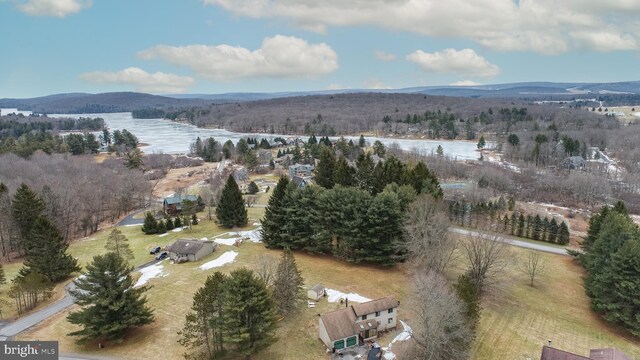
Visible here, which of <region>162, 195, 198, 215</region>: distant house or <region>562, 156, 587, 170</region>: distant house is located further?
<region>562, 156, 587, 170</region>: distant house

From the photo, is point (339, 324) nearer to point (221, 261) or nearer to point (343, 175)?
point (221, 261)

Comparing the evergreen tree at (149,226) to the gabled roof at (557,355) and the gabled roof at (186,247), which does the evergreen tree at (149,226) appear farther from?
the gabled roof at (557,355)

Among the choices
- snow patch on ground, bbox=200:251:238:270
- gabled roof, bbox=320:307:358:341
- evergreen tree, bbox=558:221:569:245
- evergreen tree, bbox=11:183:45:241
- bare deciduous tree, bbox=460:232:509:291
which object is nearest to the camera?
gabled roof, bbox=320:307:358:341

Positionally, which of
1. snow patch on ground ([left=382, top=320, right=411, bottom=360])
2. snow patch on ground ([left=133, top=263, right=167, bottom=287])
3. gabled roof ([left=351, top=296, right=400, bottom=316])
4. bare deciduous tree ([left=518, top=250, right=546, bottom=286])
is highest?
gabled roof ([left=351, top=296, right=400, bottom=316])

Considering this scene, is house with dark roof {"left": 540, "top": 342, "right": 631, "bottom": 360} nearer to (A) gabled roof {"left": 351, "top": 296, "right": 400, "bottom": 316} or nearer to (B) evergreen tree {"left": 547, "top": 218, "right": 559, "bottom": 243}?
(A) gabled roof {"left": 351, "top": 296, "right": 400, "bottom": 316}

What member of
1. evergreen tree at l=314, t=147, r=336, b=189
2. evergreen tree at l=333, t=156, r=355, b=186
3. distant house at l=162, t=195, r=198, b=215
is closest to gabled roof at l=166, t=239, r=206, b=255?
evergreen tree at l=333, t=156, r=355, b=186

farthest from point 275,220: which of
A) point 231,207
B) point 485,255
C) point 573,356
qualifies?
point 573,356

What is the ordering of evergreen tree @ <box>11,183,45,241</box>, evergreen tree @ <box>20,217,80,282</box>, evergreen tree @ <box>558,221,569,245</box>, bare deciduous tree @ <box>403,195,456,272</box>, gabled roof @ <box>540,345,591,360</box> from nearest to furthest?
gabled roof @ <box>540,345,591,360</box>
bare deciduous tree @ <box>403,195,456,272</box>
evergreen tree @ <box>20,217,80,282</box>
evergreen tree @ <box>11,183,45,241</box>
evergreen tree @ <box>558,221,569,245</box>
